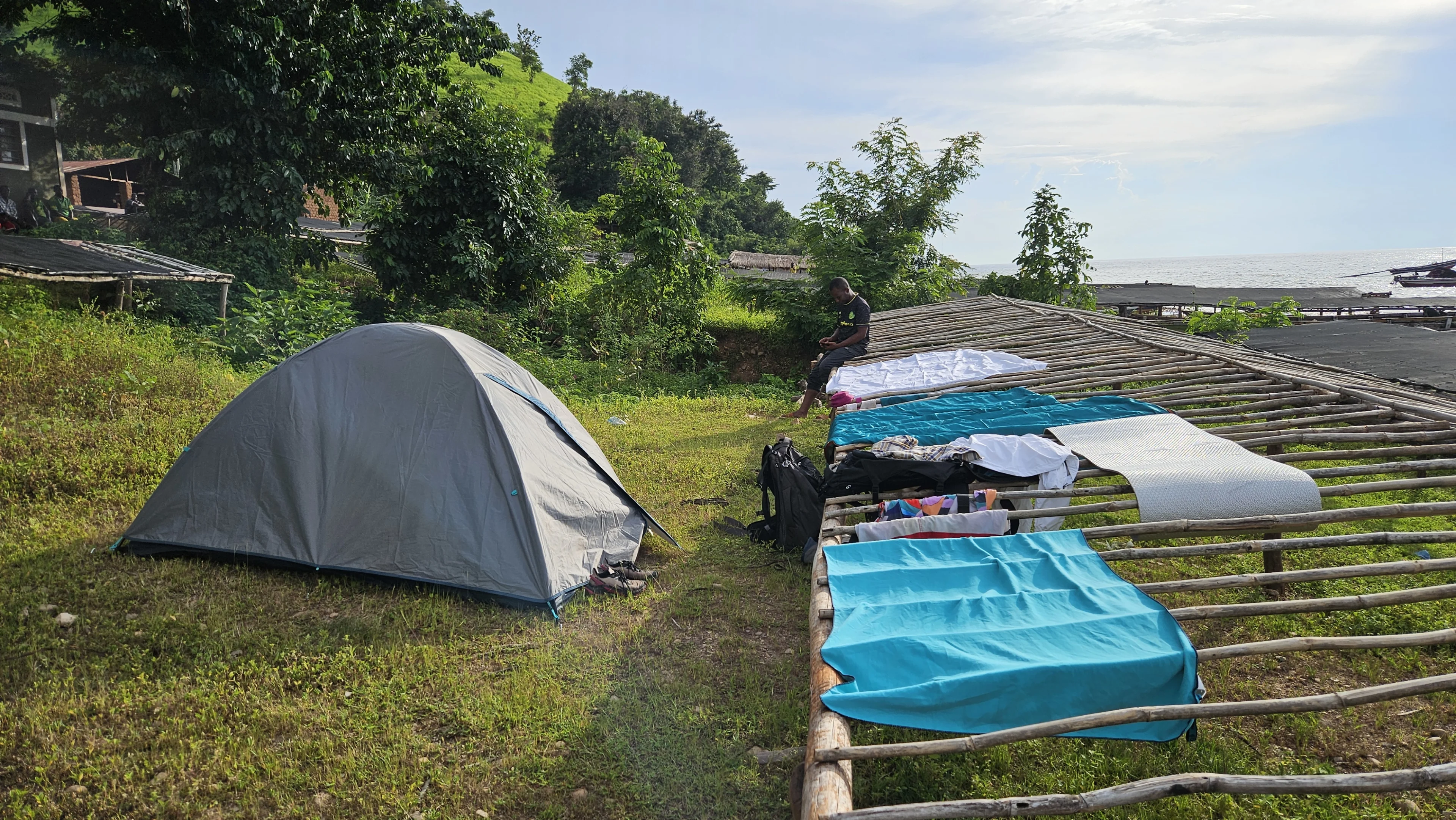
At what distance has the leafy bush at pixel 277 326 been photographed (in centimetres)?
1002

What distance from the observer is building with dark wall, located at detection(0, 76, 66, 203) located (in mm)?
18984

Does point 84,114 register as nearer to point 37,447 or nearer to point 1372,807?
point 37,447

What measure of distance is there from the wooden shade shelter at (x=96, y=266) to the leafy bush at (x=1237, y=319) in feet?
49.0

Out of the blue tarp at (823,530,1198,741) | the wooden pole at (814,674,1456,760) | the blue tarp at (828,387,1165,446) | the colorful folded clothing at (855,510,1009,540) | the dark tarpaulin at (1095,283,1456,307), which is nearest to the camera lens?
the wooden pole at (814,674,1456,760)

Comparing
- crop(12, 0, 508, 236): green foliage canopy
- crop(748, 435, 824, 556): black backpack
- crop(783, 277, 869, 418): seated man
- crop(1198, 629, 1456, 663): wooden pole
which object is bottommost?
crop(748, 435, 824, 556): black backpack

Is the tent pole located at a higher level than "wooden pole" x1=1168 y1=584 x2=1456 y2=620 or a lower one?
higher

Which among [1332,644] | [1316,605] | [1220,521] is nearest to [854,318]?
[1220,521]

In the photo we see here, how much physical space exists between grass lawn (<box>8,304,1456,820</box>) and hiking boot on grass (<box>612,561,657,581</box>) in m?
0.14

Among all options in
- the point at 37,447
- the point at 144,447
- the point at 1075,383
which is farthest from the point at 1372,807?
the point at 37,447

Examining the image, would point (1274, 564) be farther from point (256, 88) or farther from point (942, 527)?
point (256, 88)

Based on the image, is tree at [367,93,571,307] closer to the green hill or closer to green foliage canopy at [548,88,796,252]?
green foliage canopy at [548,88,796,252]

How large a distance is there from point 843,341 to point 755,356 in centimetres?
566

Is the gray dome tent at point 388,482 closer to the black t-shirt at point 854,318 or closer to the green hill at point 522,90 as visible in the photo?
the black t-shirt at point 854,318

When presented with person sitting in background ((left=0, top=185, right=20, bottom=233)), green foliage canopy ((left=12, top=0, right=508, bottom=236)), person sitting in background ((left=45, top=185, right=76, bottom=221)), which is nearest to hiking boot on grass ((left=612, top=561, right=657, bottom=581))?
green foliage canopy ((left=12, top=0, right=508, bottom=236))
